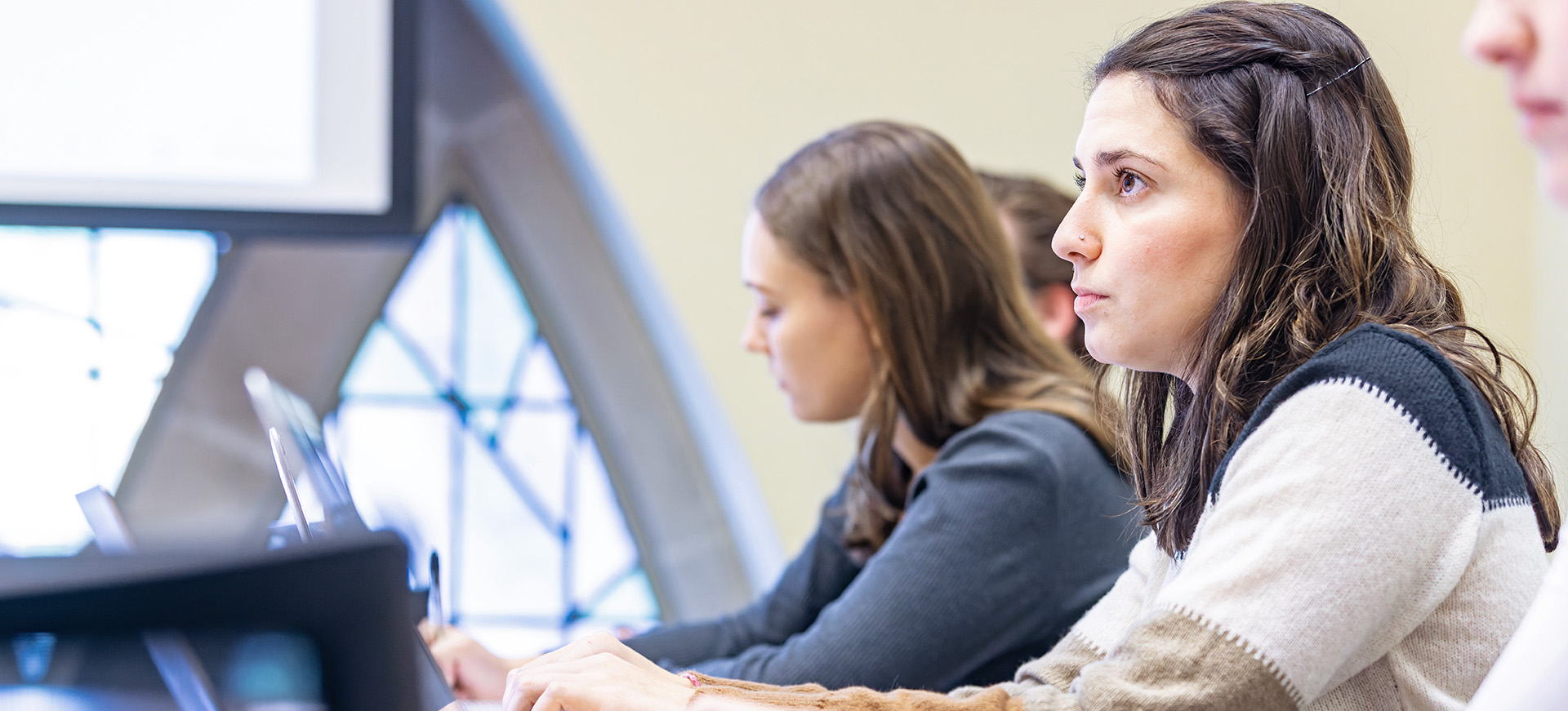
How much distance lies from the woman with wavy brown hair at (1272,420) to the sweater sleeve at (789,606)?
650 mm

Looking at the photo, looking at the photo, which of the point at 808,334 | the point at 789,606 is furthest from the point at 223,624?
the point at 789,606

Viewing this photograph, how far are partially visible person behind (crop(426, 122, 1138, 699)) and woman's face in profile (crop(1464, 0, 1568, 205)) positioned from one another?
670 millimetres

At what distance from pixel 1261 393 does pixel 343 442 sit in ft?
13.0

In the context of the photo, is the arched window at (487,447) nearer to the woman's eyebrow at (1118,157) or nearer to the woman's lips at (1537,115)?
the woman's eyebrow at (1118,157)

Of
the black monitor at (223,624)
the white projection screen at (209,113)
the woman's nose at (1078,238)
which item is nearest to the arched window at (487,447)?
the white projection screen at (209,113)

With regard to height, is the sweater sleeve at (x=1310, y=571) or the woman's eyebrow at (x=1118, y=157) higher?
the woman's eyebrow at (x=1118, y=157)

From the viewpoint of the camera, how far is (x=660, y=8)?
2570mm

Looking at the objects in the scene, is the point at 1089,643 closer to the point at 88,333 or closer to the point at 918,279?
the point at 918,279

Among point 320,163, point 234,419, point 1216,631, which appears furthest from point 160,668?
point 234,419

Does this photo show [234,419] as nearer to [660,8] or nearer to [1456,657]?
[660,8]

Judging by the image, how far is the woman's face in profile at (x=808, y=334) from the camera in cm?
136

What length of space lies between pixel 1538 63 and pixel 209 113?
2500 mm

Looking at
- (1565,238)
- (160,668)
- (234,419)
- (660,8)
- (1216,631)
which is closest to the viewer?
(160,668)

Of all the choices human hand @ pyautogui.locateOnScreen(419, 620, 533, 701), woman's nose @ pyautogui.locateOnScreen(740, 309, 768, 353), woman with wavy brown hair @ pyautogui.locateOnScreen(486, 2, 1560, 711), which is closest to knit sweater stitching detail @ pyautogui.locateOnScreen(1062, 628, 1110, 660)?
woman with wavy brown hair @ pyautogui.locateOnScreen(486, 2, 1560, 711)
